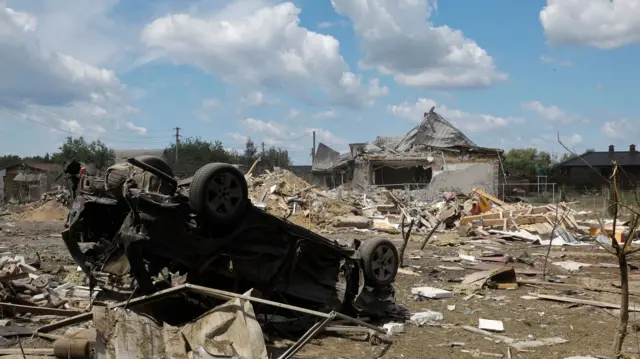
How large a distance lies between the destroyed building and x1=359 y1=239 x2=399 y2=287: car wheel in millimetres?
25636

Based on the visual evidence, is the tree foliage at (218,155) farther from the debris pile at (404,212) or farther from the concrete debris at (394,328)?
the concrete debris at (394,328)

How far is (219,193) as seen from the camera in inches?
242

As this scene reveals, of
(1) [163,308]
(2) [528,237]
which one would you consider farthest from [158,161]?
(2) [528,237]

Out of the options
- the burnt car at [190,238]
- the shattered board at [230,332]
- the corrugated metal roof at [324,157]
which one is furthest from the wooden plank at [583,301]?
the corrugated metal roof at [324,157]

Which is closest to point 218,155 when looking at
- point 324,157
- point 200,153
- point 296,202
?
point 200,153

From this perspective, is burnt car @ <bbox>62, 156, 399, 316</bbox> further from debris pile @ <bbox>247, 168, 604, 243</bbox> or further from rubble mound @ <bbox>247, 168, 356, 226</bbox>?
rubble mound @ <bbox>247, 168, 356, 226</bbox>

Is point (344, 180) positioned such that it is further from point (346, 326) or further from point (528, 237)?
point (346, 326)

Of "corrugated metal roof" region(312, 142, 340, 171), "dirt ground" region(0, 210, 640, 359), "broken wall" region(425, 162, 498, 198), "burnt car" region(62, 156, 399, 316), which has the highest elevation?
"corrugated metal roof" region(312, 142, 340, 171)

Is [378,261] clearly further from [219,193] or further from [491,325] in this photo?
[219,193]

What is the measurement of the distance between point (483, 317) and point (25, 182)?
173ft

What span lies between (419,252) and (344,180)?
2779cm

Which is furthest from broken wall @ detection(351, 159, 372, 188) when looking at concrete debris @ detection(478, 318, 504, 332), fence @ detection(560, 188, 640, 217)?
concrete debris @ detection(478, 318, 504, 332)

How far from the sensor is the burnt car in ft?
19.2

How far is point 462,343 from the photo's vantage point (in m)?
7.33
